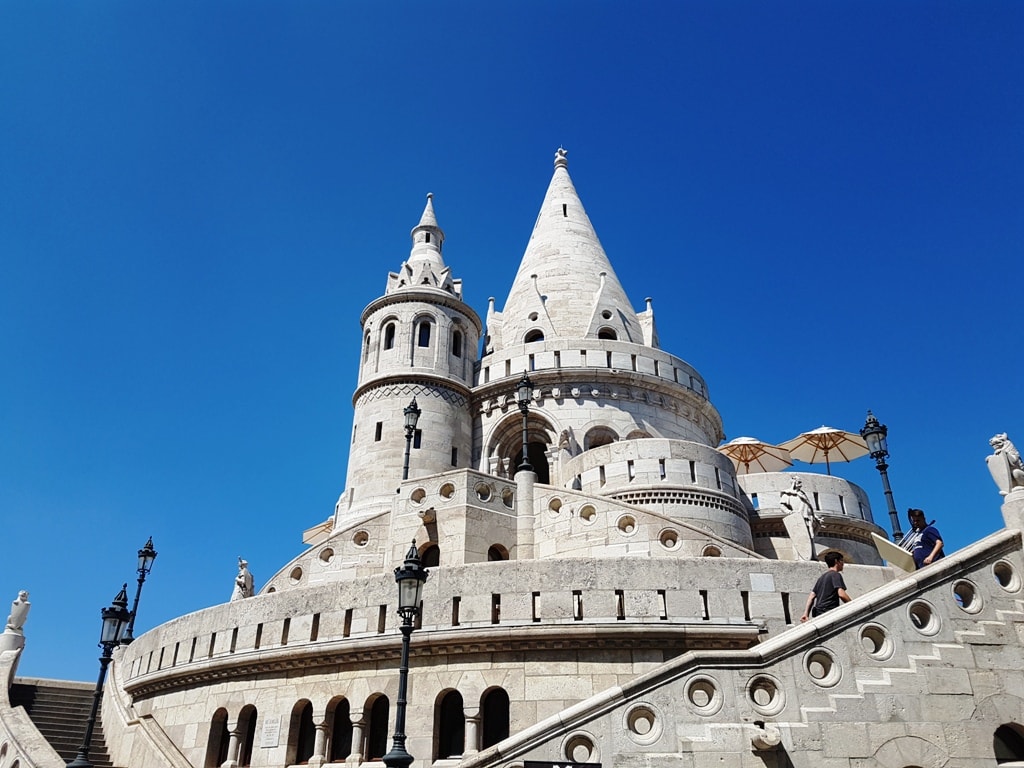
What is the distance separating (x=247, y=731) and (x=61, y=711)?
248 inches

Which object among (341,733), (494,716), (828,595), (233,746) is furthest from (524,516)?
(828,595)

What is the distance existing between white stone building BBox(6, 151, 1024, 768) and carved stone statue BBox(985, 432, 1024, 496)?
451mm

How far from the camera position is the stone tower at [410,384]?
902 inches

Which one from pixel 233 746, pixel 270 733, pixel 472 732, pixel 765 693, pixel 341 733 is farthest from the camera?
pixel 233 746

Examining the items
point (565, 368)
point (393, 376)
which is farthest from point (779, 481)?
point (393, 376)

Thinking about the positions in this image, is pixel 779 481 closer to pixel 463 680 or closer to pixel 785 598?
pixel 785 598

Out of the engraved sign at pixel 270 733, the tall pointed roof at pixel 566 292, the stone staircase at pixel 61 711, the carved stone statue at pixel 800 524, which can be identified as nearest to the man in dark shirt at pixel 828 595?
the engraved sign at pixel 270 733

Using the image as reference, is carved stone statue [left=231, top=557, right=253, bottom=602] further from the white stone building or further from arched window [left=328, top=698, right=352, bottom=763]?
arched window [left=328, top=698, right=352, bottom=763]

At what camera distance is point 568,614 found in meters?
12.4

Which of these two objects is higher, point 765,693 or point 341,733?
point 341,733

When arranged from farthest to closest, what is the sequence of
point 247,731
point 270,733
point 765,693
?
point 247,731
point 270,733
point 765,693

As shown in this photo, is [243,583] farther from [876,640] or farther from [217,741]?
[876,640]

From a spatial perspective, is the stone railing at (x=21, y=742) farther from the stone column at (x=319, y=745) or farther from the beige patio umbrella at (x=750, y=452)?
the beige patio umbrella at (x=750, y=452)

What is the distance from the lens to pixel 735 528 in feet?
64.0
